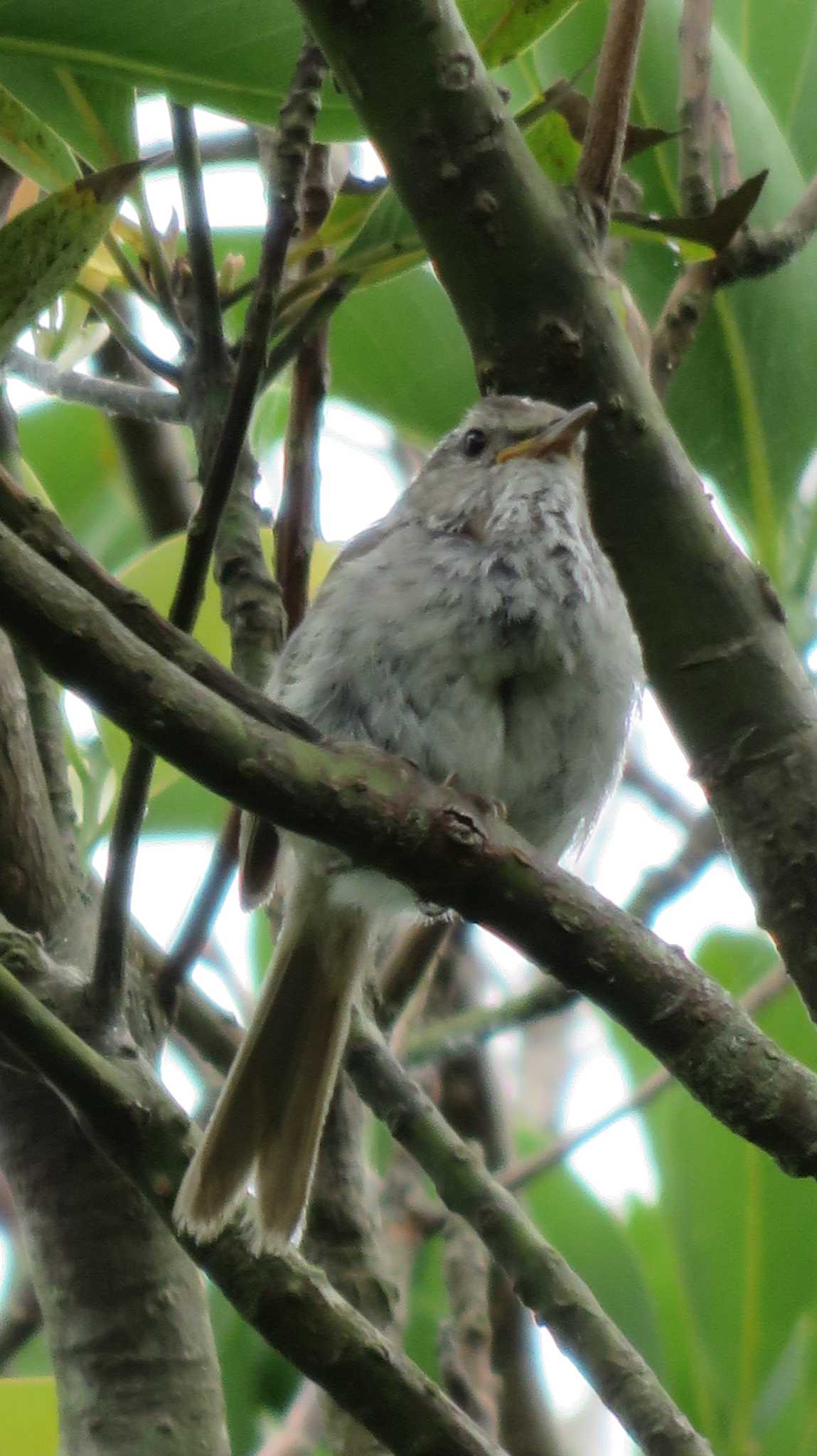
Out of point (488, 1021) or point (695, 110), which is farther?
point (488, 1021)

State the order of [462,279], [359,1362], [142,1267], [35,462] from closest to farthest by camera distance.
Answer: [359,1362] → [462,279] → [142,1267] → [35,462]

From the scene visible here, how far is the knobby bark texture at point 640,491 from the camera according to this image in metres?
2.02

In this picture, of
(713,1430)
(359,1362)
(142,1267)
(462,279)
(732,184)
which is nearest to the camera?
(359,1362)

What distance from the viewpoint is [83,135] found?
2.29 metres

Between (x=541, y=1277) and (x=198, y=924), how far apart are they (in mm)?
605

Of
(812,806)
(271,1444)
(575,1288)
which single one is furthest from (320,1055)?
(812,806)

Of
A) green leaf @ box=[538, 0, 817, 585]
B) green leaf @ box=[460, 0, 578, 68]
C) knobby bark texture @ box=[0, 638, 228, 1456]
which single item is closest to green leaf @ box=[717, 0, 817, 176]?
green leaf @ box=[538, 0, 817, 585]

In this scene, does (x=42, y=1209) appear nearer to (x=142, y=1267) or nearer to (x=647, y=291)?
(x=142, y=1267)

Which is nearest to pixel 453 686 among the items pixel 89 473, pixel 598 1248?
pixel 598 1248

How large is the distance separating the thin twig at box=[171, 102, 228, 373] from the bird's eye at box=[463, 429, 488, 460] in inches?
34.2

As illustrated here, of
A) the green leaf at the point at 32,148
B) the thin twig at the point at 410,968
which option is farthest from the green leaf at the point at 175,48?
the thin twig at the point at 410,968

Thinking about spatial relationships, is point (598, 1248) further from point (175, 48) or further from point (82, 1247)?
point (175, 48)

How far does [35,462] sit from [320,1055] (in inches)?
61.3

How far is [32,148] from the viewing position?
2.24 m
